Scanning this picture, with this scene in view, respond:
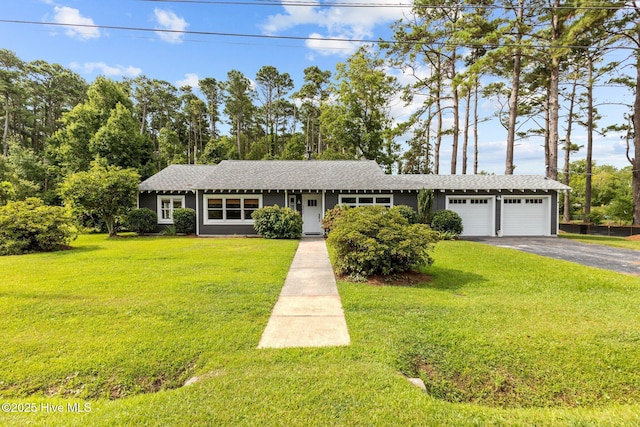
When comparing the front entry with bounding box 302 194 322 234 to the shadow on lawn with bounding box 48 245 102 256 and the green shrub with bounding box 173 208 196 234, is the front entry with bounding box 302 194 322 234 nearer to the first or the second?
the green shrub with bounding box 173 208 196 234

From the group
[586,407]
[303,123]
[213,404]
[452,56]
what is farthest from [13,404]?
[303,123]

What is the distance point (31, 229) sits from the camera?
10.2m

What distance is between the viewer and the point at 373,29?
36.8 ft

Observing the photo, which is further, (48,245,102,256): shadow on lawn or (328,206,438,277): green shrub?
(48,245,102,256): shadow on lawn

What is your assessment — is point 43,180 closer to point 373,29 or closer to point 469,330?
point 373,29

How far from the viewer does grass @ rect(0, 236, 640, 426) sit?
2541mm

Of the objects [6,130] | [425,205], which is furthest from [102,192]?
[6,130]

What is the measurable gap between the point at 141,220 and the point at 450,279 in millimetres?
14879

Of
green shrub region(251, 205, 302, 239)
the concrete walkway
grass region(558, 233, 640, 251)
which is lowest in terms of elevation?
the concrete walkway

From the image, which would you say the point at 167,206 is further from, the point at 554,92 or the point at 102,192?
the point at 554,92

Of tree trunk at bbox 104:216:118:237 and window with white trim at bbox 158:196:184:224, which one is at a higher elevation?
window with white trim at bbox 158:196:184:224

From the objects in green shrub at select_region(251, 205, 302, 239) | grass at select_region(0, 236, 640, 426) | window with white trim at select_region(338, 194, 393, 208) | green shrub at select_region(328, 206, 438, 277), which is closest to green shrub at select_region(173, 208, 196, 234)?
green shrub at select_region(251, 205, 302, 239)

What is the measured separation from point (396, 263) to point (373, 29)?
30.7 ft

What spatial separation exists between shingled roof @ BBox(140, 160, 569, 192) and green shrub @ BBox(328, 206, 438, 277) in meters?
7.93
